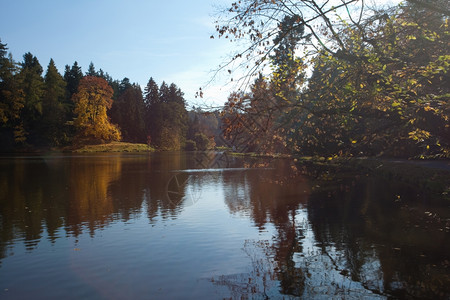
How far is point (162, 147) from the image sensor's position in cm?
9438

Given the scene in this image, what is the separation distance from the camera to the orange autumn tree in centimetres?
7588

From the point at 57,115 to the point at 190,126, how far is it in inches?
1562

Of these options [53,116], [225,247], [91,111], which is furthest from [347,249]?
[53,116]

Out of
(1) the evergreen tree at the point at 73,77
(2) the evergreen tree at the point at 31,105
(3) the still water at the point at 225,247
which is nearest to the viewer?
(3) the still water at the point at 225,247

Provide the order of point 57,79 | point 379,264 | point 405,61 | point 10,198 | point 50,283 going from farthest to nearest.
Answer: point 57,79
point 10,198
point 405,61
point 379,264
point 50,283

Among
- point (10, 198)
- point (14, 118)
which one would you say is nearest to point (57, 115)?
point (14, 118)

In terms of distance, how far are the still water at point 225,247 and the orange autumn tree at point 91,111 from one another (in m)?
60.6

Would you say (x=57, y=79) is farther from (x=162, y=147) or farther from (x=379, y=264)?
(x=379, y=264)

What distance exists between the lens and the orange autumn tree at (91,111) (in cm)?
7588

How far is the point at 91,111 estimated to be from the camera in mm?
76500

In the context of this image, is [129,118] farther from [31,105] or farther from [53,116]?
[31,105]

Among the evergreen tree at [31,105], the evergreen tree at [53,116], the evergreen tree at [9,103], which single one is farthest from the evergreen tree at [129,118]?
the evergreen tree at [9,103]

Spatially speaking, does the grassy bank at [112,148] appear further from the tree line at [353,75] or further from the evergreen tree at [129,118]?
the tree line at [353,75]

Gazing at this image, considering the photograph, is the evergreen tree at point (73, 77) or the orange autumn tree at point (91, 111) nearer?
the orange autumn tree at point (91, 111)
